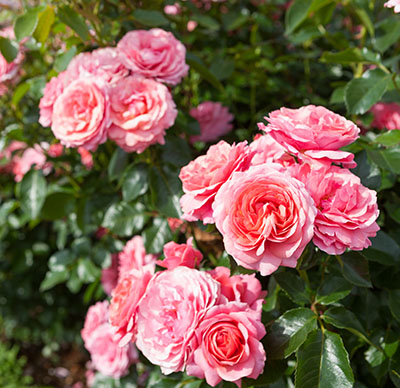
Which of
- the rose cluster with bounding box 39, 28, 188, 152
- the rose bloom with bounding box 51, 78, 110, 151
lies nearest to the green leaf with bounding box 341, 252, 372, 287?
the rose cluster with bounding box 39, 28, 188, 152

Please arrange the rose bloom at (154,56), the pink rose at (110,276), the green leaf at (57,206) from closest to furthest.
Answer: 1. the rose bloom at (154,56)
2. the green leaf at (57,206)
3. the pink rose at (110,276)

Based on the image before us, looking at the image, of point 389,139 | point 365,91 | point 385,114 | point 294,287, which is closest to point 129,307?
point 294,287

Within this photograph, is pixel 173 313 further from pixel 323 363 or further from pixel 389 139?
pixel 389 139

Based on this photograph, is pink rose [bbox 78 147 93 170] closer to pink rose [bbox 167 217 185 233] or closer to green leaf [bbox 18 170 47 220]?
green leaf [bbox 18 170 47 220]

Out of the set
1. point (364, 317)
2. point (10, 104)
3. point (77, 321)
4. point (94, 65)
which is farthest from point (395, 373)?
point (77, 321)

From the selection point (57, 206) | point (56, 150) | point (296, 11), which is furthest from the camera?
point (56, 150)

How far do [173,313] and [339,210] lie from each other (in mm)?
353

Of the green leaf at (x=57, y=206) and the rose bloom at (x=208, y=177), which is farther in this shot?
the green leaf at (x=57, y=206)

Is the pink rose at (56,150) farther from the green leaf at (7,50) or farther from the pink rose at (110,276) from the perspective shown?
the green leaf at (7,50)

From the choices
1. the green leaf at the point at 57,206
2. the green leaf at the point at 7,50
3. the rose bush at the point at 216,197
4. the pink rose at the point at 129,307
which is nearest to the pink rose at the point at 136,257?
the rose bush at the point at 216,197

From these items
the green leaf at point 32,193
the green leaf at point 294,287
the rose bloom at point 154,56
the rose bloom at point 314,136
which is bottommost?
the green leaf at point 32,193

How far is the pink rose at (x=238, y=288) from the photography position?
0.88 m

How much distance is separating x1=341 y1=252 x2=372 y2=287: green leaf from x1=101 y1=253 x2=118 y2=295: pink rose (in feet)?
3.36

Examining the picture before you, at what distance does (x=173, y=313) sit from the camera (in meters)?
0.82
